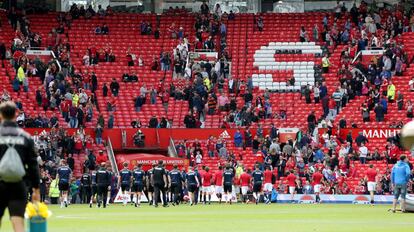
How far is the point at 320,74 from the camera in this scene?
58.7m

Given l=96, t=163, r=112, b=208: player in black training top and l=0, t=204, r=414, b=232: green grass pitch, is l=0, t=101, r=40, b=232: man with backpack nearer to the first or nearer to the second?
l=0, t=204, r=414, b=232: green grass pitch

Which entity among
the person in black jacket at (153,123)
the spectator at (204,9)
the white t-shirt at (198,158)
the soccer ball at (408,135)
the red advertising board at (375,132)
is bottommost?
the white t-shirt at (198,158)

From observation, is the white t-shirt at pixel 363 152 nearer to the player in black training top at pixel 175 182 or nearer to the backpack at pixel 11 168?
the player in black training top at pixel 175 182

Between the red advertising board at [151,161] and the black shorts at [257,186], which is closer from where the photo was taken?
the black shorts at [257,186]

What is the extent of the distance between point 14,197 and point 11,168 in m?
0.46

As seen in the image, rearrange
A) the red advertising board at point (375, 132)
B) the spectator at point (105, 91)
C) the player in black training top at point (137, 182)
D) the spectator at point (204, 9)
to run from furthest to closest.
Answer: the spectator at point (204, 9) → the spectator at point (105, 91) → the red advertising board at point (375, 132) → the player in black training top at point (137, 182)

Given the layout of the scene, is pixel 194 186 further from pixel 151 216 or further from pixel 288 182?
pixel 151 216

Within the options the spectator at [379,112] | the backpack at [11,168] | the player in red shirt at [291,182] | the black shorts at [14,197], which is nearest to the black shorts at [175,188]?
the player in red shirt at [291,182]

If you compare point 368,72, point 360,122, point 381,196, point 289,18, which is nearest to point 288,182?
point 381,196

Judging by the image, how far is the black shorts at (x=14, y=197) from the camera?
14.0m

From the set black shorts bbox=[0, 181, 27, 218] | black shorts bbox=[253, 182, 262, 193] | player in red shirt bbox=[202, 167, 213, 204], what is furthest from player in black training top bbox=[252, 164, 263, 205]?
black shorts bbox=[0, 181, 27, 218]

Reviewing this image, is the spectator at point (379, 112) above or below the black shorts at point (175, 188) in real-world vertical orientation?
above

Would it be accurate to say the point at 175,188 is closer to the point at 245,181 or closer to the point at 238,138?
the point at 245,181

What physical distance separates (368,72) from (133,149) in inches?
509
